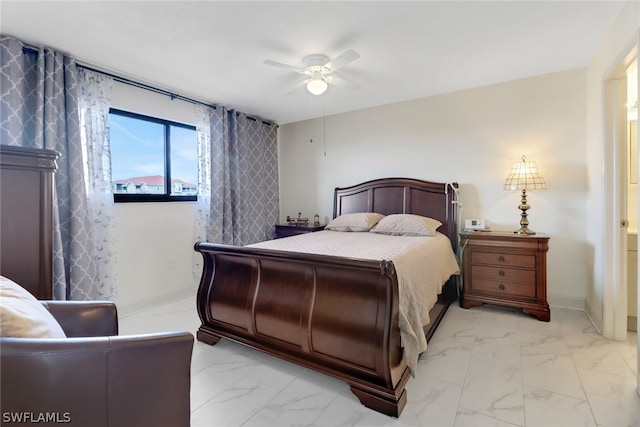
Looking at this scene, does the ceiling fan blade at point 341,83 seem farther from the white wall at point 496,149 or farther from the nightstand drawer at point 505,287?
the nightstand drawer at point 505,287

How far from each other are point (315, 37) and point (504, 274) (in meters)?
2.74

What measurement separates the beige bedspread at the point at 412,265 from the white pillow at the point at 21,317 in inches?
57.1

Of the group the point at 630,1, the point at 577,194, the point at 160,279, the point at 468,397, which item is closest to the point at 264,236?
→ the point at 160,279

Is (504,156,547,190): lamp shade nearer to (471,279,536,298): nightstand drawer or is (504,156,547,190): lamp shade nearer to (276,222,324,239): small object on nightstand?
(471,279,536,298): nightstand drawer

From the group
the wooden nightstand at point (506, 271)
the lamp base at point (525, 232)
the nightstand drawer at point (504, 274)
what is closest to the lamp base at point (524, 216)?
the lamp base at point (525, 232)

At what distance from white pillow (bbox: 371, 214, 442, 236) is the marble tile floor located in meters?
1.02

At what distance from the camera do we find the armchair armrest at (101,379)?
2.27ft

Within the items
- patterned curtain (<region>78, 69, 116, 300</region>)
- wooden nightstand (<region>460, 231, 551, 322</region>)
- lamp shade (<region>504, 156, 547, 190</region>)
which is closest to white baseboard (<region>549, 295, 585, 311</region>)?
wooden nightstand (<region>460, 231, 551, 322</region>)

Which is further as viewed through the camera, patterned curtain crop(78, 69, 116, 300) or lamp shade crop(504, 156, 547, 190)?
lamp shade crop(504, 156, 547, 190)

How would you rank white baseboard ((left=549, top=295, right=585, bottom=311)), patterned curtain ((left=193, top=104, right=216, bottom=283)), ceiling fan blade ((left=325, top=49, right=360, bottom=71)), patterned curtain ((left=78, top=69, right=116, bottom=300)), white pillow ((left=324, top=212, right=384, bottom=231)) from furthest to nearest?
patterned curtain ((left=193, top=104, right=216, bottom=283)), white pillow ((left=324, top=212, right=384, bottom=231)), white baseboard ((left=549, top=295, right=585, bottom=311)), patterned curtain ((left=78, top=69, right=116, bottom=300)), ceiling fan blade ((left=325, top=49, right=360, bottom=71))

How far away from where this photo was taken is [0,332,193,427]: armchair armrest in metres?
0.69

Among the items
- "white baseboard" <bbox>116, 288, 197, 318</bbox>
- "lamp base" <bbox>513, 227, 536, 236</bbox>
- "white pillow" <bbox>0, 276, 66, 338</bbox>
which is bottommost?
"white baseboard" <bbox>116, 288, 197, 318</bbox>

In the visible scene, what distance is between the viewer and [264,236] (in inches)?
177

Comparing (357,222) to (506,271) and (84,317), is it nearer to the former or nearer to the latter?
(506,271)
